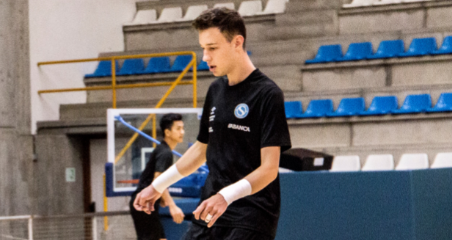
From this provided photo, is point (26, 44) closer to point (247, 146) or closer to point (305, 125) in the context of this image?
point (305, 125)

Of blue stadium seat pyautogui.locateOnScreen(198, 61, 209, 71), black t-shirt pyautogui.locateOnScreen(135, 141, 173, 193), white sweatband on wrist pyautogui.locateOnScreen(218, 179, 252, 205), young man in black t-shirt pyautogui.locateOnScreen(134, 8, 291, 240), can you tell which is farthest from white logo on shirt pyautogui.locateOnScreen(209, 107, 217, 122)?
blue stadium seat pyautogui.locateOnScreen(198, 61, 209, 71)

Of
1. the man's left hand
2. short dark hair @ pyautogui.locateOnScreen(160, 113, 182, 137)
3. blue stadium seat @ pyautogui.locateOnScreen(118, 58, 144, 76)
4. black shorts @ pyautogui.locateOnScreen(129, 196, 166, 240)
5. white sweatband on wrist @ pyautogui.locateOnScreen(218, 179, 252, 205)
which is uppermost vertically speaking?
blue stadium seat @ pyautogui.locateOnScreen(118, 58, 144, 76)

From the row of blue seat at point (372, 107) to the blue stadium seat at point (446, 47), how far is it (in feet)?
3.10

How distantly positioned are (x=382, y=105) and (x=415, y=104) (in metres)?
0.58

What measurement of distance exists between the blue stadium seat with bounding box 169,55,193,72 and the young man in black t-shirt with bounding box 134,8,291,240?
1063cm

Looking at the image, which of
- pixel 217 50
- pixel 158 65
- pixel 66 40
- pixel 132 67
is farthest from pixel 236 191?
pixel 132 67

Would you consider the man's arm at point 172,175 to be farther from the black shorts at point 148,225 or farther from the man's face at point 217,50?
the black shorts at point 148,225

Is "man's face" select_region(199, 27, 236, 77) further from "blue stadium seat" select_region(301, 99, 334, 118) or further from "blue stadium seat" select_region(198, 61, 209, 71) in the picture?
"blue stadium seat" select_region(198, 61, 209, 71)

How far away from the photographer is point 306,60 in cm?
1289

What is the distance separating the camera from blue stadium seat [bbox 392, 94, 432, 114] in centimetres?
1125

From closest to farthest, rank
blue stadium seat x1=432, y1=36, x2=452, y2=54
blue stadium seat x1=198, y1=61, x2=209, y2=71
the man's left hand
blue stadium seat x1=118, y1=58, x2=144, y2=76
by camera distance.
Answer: the man's left hand
blue stadium seat x1=432, y1=36, x2=452, y2=54
blue stadium seat x1=198, y1=61, x2=209, y2=71
blue stadium seat x1=118, y1=58, x2=144, y2=76

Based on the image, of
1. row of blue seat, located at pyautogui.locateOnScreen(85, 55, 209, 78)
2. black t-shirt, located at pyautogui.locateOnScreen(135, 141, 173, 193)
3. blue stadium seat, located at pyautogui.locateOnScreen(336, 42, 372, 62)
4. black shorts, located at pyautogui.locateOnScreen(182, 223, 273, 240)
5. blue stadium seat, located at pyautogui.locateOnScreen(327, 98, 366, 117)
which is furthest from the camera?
row of blue seat, located at pyautogui.locateOnScreen(85, 55, 209, 78)

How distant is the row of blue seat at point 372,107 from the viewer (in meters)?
11.2

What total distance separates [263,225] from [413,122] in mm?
9283
